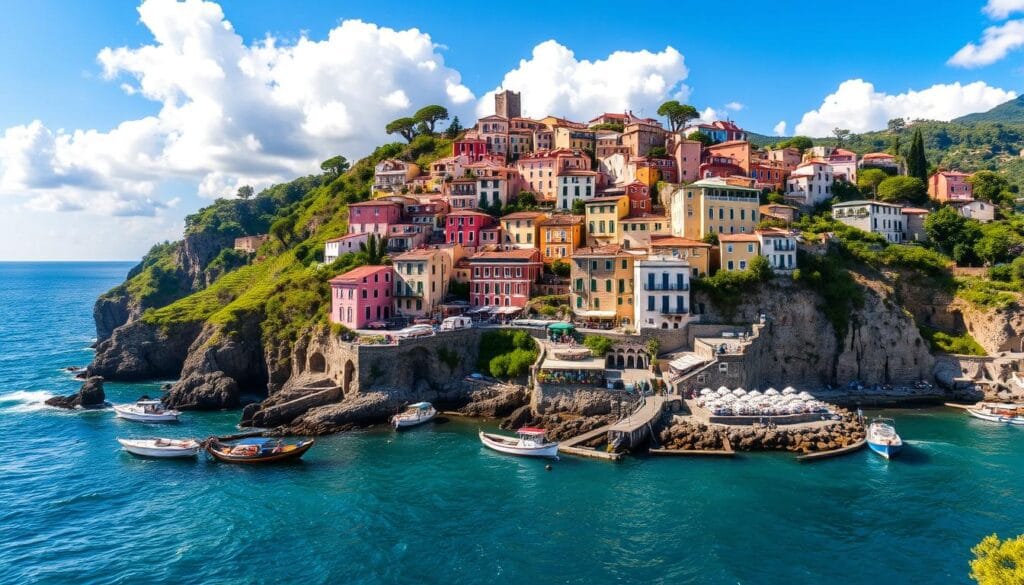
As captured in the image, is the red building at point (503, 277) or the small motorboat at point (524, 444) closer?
the small motorboat at point (524, 444)

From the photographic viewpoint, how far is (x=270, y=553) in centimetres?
2730

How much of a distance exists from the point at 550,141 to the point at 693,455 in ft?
198

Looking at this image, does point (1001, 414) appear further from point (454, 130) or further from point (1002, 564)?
point (454, 130)

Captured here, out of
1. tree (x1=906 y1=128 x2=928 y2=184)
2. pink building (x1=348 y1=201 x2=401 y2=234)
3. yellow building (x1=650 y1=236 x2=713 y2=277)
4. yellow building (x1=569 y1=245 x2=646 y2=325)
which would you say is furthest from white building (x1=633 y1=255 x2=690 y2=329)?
tree (x1=906 y1=128 x2=928 y2=184)

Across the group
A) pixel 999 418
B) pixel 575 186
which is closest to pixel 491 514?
pixel 999 418

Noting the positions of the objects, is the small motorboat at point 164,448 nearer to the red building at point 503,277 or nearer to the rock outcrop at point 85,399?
the rock outcrop at point 85,399

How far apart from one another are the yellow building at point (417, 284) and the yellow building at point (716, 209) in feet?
83.1

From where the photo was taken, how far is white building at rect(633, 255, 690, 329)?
5062 centimetres

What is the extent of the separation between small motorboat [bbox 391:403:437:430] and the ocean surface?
54.3 inches

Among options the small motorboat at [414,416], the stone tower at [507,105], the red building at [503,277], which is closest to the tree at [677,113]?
the stone tower at [507,105]

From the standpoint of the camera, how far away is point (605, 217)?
2522 inches

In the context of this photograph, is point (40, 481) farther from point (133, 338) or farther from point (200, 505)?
point (133, 338)

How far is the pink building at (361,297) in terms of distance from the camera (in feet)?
182

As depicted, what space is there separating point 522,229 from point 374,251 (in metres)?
16.5
